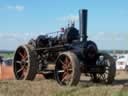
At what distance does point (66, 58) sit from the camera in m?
16.8

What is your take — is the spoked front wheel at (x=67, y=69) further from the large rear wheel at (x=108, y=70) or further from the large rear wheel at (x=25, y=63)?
the large rear wheel at (x=108, y=70)

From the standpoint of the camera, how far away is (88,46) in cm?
1770

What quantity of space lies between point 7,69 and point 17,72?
10.1 metres

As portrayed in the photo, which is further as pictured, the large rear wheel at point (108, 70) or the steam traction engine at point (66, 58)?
the large rear wheel at point (108, 70)

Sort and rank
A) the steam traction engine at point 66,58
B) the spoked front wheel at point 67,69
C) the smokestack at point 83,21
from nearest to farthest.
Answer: the spoked front wheel at point 67,69 → the steam traction engine at point 66,58 → the smokestack at point 83,21

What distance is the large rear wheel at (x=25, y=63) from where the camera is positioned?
18.8 meters

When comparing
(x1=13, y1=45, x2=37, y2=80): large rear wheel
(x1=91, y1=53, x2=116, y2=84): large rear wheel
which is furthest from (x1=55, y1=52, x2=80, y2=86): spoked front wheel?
(x1=91, y1=53, x2=116, y2=84): large rear wheel

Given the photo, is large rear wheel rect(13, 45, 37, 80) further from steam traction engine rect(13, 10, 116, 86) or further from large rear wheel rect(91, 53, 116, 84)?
large rear wheel rect(91, 53, 116, 84)

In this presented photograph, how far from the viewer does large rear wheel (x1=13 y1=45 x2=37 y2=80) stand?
18750 millimetres

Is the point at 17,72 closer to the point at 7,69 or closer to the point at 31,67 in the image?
the point at 31,67

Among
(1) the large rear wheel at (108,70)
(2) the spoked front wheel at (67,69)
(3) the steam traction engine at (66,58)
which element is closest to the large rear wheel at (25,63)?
(3) the steam traction engine at (66,58)

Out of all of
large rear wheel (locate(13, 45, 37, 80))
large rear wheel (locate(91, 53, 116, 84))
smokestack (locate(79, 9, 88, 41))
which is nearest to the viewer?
large rear wheel (locate(91, 53, 116, 84))

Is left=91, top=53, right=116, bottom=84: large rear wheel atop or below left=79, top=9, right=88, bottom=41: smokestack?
below

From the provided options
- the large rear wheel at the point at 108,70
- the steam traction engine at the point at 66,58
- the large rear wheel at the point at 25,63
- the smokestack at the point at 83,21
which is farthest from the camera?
the large rear wheel at the point at 25,63
